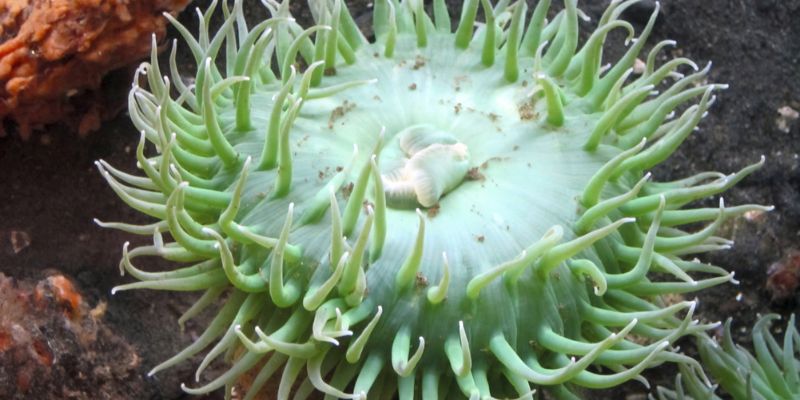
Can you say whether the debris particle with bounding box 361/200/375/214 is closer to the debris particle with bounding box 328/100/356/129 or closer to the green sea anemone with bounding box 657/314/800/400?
the debris particle with bounding box 328/100/356/129

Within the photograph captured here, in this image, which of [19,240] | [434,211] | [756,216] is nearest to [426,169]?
[434,211]

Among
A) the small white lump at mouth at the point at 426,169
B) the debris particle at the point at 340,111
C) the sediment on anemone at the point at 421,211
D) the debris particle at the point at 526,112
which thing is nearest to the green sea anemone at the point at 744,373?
the sediment on anemone at the point at 421,211

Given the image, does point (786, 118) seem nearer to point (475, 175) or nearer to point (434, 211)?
point (475, 175)

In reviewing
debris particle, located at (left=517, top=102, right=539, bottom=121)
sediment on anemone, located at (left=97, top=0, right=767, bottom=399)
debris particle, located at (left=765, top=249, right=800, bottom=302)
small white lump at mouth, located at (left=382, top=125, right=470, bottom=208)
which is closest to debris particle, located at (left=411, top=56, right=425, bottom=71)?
sediment on anemone, located at (left=97, top=0, right=767, bottom=399)

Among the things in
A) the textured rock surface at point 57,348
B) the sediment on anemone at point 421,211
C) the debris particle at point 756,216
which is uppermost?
the sediment on anemone at point 421,211

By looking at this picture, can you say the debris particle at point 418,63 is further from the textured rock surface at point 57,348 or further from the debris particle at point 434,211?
the textured rock surface at point 57,348

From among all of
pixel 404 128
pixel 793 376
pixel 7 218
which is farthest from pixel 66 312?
pixel 793 376

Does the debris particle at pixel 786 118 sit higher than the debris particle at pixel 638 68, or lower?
lower

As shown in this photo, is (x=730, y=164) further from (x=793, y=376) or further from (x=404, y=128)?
(x=404, y=128)
